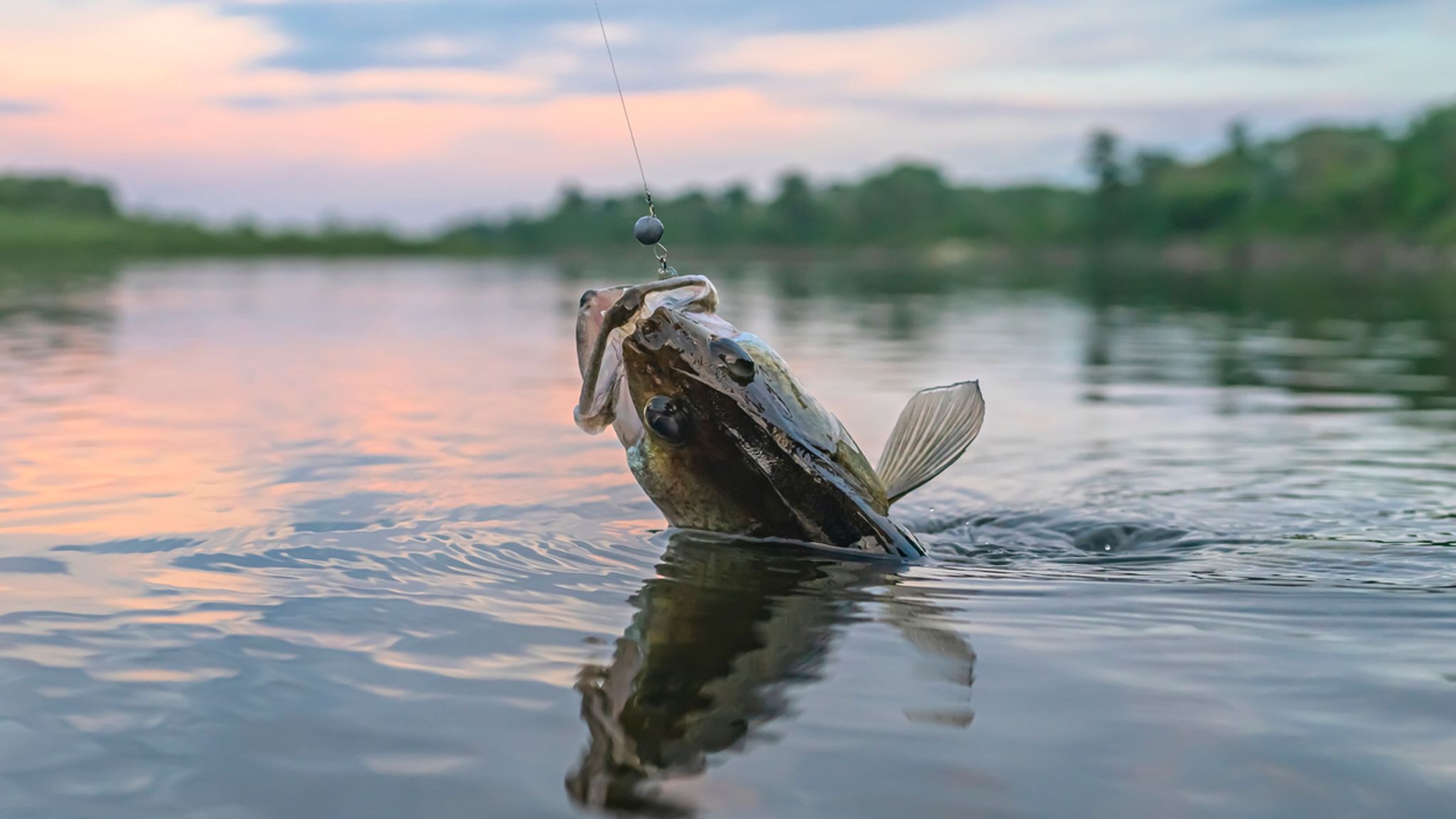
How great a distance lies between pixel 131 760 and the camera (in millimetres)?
3867

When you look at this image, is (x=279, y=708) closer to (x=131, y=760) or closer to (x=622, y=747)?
(x=131, y=760)

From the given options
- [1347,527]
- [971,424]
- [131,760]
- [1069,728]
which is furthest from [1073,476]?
[131,760]

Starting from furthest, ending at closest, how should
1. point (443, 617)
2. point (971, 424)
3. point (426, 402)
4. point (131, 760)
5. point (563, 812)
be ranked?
point (426, 402) → point (971, 424) → point (443, 617) → point (131, 760) → point (563, 812)

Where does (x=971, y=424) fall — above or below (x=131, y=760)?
above

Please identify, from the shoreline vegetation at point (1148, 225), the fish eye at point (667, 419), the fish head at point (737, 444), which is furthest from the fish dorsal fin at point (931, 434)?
the shoreline vegetation at point (1148, 225)

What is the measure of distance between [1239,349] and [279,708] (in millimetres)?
18184

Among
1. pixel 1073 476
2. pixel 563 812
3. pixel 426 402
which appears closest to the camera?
pixel 563 812

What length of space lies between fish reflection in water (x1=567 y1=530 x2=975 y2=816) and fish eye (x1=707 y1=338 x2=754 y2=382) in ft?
3.36

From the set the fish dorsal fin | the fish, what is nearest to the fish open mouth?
the fish

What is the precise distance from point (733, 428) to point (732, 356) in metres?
0.38

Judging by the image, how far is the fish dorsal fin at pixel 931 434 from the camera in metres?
6.07

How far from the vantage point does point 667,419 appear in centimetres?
552

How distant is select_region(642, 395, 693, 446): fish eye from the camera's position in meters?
5.51

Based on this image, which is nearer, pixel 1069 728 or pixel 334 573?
pixel 1069 728
